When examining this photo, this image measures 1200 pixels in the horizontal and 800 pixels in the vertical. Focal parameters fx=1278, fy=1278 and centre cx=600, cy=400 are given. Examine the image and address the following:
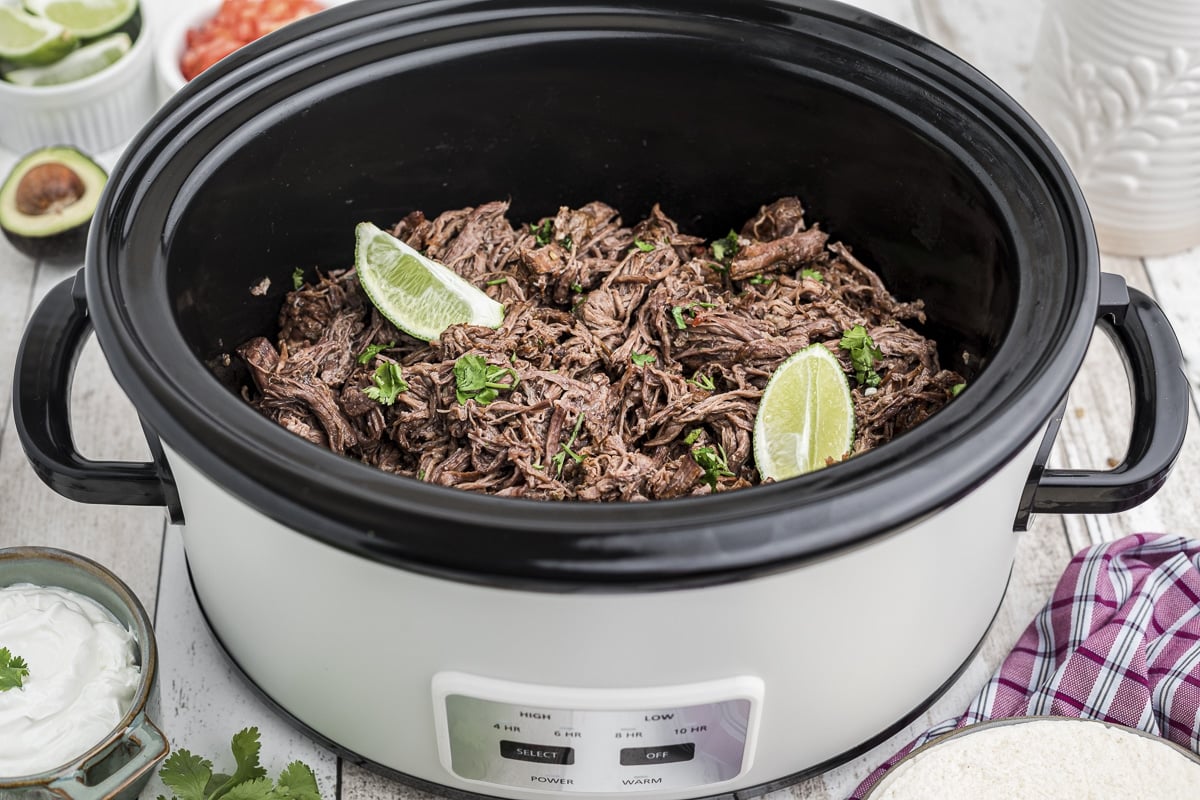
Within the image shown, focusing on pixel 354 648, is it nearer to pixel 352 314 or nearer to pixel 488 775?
pixel 488 775

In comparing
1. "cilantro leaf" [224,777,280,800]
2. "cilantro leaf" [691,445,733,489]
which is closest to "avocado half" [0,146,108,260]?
"cilantro leaf" [224,777,280,800]

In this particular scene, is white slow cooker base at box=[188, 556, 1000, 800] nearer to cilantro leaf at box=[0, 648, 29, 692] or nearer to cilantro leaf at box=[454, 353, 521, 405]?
cilantro leaf at box=[0, 648, 29, 692]

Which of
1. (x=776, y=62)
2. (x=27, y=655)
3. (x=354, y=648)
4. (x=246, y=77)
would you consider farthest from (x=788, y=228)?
(x=27, y=655)

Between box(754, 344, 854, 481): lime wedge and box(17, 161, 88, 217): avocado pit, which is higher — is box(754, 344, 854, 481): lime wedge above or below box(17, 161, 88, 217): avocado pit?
above

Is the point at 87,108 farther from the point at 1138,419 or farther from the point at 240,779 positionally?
the point at 1138,419

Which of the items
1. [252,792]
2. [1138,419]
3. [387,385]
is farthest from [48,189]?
[1138,419]
